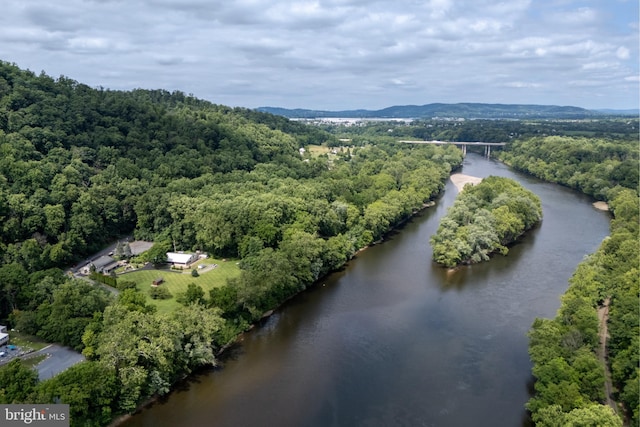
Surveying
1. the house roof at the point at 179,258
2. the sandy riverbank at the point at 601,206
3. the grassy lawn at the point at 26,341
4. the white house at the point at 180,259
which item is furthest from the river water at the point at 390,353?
the sandy riverbank at the point at 601,206

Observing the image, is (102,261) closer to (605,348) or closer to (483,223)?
(483,223)

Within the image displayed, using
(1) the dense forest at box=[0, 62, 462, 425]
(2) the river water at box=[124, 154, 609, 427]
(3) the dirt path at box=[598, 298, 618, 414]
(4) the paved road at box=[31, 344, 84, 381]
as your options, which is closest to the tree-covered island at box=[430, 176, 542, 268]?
(2) the river water at box=[124, 154, 609, 427]

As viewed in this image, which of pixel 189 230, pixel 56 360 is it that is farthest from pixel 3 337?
pixel 189 230

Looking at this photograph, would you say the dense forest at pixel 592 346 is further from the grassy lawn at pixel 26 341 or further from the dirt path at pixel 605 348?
the grassy lawn at pixel 26 341

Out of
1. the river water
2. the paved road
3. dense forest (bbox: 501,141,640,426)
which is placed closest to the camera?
dense forest (bbox: 501,141,640,426)

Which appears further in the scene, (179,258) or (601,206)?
(601,206)

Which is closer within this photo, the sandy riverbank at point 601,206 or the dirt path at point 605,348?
the dirt path at point 605,348

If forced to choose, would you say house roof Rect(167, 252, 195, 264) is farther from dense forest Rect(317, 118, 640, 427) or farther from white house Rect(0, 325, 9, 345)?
dense forest Rect(317, 118, 640, 427)
